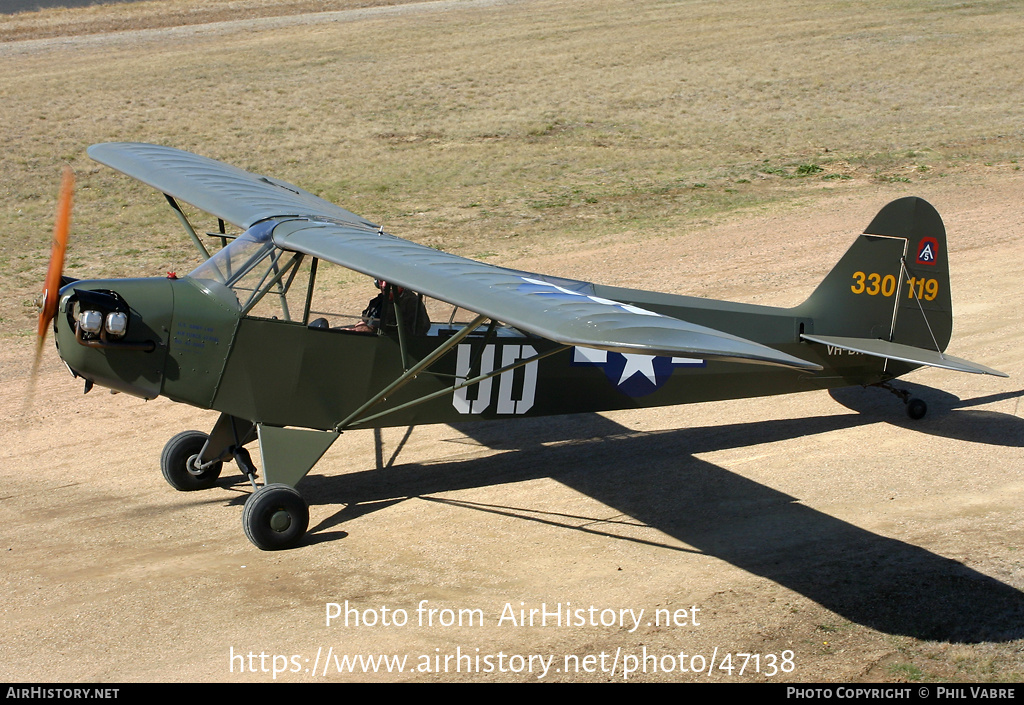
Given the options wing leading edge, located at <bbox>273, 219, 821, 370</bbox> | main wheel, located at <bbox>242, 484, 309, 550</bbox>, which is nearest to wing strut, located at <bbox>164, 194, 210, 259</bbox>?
wing leading edge, located at <bbox>273, 219, 821, 370</bbox>

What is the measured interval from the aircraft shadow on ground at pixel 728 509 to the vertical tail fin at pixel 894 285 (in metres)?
1.16

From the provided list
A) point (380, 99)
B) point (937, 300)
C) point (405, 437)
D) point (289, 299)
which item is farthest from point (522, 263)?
point (380, 99)

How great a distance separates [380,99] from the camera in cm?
3103

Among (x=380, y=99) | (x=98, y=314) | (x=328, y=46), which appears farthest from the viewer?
(x=328, y=46)

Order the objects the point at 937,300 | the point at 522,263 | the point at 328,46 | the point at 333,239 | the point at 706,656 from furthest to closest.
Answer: the point at 328,46 → the point at 522,263 → the point at 937,300 → the point at 333,239 → the point at 706,656

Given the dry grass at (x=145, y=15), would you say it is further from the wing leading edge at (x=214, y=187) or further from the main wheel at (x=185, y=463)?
the main wheel at (x=185, y=463)

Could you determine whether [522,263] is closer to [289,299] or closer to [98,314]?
[289,299]

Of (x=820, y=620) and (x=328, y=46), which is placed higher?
(x=328, y=46)

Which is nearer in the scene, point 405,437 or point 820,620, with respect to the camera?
point 820,620

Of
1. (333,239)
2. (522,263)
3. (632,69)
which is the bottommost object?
(522,263)

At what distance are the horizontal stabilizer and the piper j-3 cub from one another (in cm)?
3

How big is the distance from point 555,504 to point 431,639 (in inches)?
100

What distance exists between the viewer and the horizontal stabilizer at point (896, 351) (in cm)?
967

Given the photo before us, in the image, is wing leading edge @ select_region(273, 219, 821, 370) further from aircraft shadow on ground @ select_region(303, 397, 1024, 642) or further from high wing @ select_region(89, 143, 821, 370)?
aircraft shadow on ground @ select_region(303, 397, 1024, 642)
